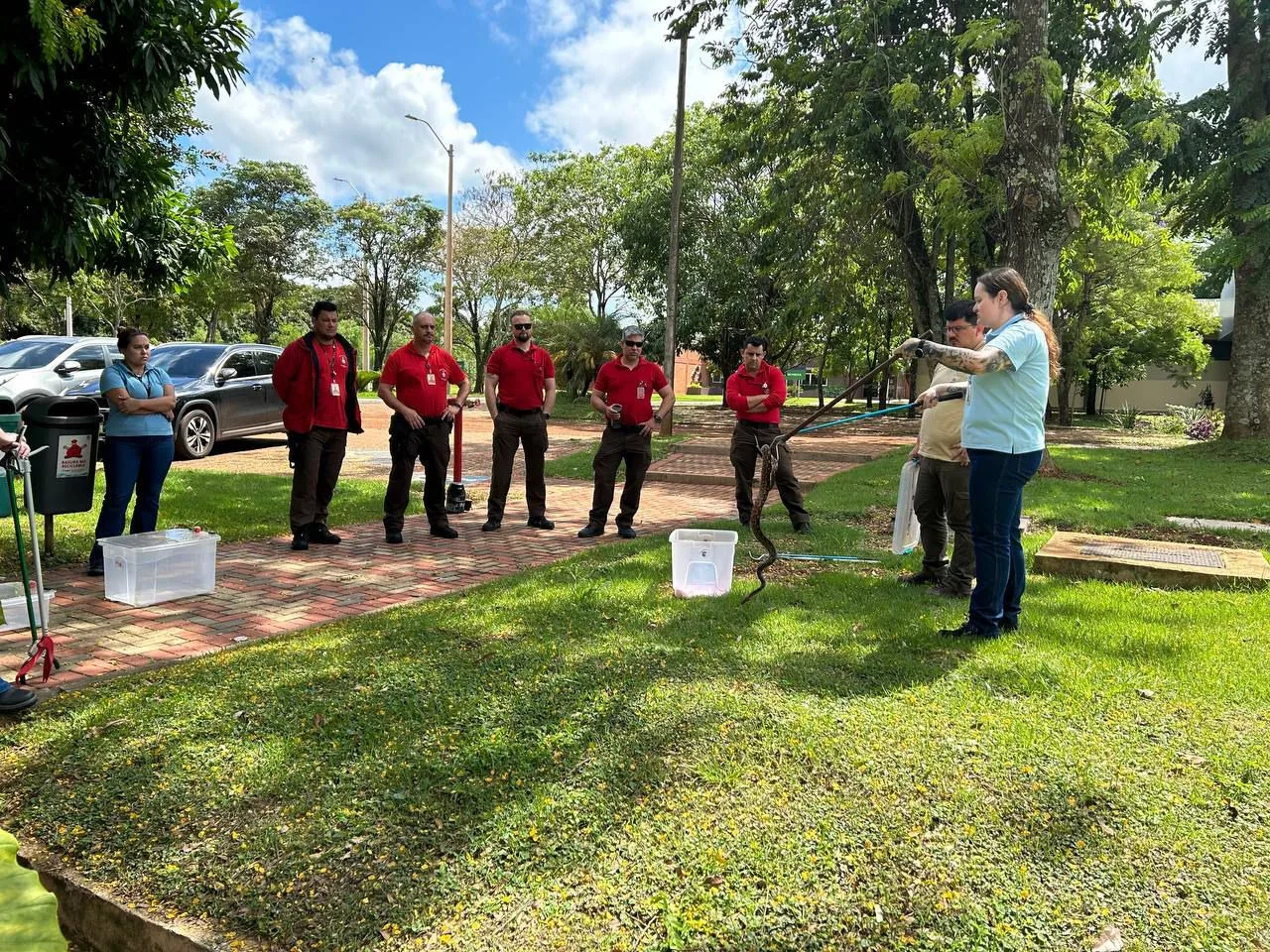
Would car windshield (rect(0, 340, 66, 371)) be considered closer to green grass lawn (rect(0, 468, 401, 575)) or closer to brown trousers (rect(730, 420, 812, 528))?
green grass lawn (rect(0, 468, 401, 575))

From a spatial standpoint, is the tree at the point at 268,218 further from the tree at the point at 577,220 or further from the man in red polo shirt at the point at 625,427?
the man in red polo shirt at the point at 625,427

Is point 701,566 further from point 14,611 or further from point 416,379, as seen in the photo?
point 14,611

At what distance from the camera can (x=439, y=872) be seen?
253 centimetres

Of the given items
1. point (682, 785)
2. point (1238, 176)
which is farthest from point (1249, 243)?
point (682, 785)

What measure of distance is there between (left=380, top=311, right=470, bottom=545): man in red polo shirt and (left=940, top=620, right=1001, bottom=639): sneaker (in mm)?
4551

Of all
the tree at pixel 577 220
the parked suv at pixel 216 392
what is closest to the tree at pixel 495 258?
the tree at pixel 577 220

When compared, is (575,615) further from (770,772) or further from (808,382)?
(808,382)

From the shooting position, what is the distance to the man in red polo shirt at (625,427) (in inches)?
306

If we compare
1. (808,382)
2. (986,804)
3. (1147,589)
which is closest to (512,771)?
(986,804)

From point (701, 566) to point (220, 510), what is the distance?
17.6 feet

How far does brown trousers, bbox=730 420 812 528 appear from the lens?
767 cm

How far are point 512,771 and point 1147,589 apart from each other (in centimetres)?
461

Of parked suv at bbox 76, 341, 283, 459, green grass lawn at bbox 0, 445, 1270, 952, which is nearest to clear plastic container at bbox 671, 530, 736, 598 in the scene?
green grass lawn at bbox 0, 445, 1270, 952

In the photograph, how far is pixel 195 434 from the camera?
12883 millimetres
